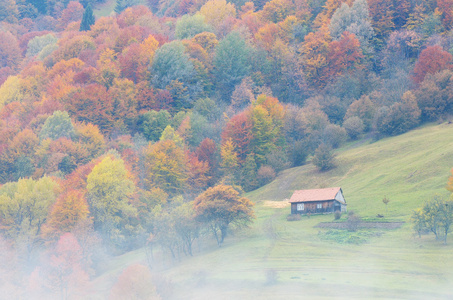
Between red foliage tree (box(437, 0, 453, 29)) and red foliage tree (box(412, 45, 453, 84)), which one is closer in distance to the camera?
red foliage tree (box(412, 45, 453, 84))

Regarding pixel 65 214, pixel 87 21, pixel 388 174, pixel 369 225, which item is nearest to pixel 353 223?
pixel 369 225

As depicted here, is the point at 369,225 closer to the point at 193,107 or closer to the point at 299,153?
the point at 299,153

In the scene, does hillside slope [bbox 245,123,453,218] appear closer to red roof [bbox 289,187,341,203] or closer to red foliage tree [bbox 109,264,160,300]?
red roof [bbox 289,187,341,203]

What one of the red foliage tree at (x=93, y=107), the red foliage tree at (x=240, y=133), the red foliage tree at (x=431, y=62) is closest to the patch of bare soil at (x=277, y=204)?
the red foliage tree at (x=240, y=133)

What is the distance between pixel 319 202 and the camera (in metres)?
75.3

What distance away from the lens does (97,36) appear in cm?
15212

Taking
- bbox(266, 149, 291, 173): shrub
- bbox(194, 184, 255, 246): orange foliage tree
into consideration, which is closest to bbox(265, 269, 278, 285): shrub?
bbox(194, 184, 255, 246): orange foliage tree

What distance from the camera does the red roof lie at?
244 ft

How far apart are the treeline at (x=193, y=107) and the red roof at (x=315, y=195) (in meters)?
8.08

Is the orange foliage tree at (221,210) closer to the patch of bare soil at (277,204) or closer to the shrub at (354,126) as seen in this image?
the patch of bare soil at (277,204)

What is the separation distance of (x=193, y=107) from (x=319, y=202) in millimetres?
49274

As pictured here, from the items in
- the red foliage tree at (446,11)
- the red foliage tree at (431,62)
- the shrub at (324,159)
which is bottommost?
the shrub at (324,159)

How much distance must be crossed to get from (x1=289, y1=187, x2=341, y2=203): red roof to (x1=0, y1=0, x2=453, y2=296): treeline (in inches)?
318

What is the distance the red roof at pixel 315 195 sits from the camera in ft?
244
